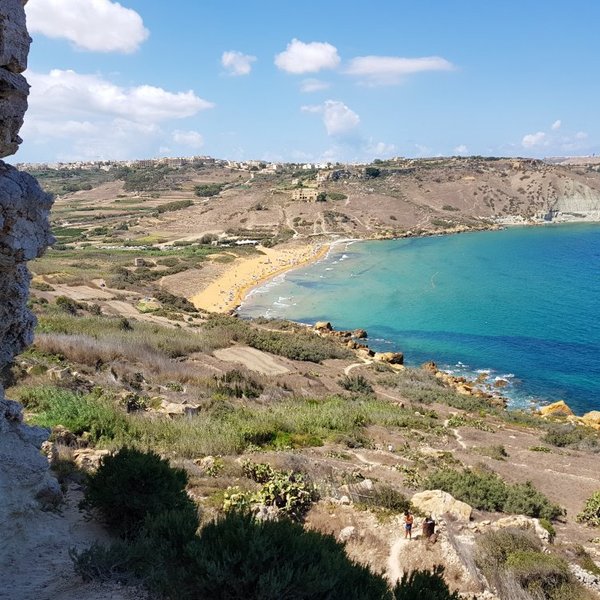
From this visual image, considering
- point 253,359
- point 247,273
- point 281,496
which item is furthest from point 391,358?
point 247,273

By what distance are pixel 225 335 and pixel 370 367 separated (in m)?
8.75

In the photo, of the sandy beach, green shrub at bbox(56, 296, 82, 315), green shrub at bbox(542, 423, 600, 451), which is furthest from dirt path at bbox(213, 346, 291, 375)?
the sandy beach

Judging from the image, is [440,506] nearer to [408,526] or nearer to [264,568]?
[408,526]

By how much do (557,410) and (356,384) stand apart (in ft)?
35.8

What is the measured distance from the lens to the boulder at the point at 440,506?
1055 centimetres

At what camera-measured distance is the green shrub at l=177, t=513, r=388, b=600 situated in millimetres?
5297

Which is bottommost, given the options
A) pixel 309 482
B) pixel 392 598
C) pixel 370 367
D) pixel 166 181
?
pixel 370 367

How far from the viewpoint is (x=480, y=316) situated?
162 ft

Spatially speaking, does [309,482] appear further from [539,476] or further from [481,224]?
[481,224]

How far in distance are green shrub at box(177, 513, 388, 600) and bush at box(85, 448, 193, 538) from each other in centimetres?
199

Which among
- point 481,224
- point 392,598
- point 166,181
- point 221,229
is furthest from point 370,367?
point 166,181

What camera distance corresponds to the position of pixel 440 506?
10.7 m

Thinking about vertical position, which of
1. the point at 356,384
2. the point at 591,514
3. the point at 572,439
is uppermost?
the point at 591,514

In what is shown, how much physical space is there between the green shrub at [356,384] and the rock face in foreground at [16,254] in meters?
18.0
